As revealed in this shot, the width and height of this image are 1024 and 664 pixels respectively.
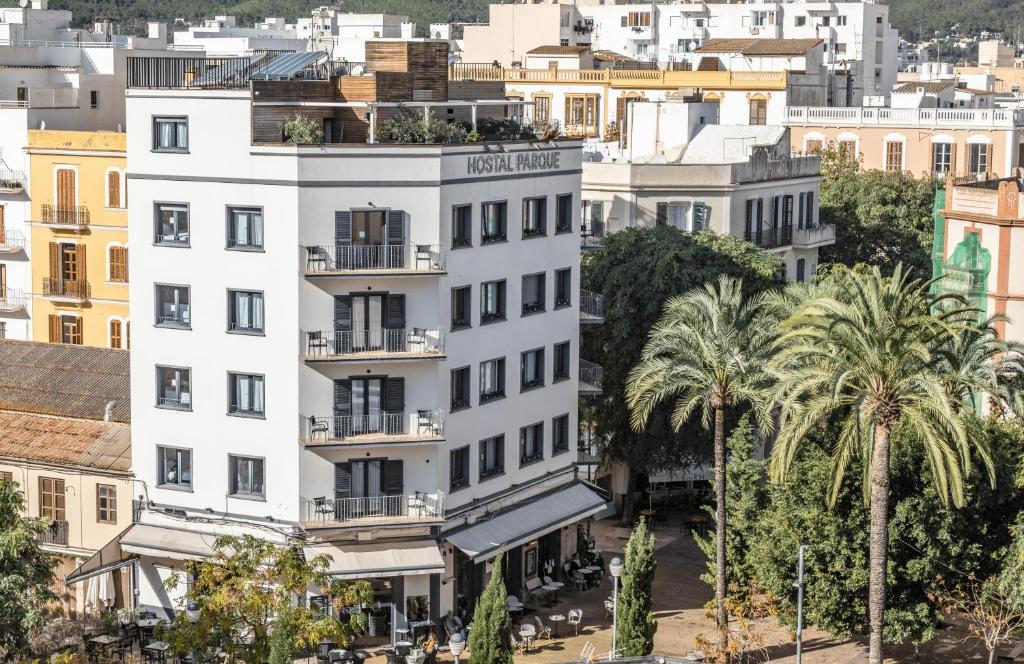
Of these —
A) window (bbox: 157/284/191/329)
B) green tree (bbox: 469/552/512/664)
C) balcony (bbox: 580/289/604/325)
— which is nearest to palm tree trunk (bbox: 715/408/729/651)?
green tree (bbox: 469/552/512/664)

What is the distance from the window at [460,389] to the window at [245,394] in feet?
19.9

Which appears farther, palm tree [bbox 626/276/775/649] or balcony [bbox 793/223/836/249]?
balcony [bbox 793/223/836/249]

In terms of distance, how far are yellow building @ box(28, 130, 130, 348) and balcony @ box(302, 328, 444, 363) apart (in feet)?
77.6

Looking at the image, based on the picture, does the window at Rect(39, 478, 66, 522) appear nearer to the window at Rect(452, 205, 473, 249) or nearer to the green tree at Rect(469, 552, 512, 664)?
the window at Rect(452, 205, 473, 249)

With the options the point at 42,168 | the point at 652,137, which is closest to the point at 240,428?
the point at 42,168

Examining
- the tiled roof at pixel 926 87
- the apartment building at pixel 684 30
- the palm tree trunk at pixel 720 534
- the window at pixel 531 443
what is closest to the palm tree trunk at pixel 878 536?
the palm tree trunk at pixel 720 534

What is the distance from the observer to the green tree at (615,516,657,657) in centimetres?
5453

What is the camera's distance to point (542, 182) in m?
61.5

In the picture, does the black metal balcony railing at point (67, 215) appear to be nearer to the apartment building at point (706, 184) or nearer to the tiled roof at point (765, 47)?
the apartment building at point (706, 184)

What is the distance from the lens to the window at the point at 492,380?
196 ft

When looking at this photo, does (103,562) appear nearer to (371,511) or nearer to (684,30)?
(371,511)

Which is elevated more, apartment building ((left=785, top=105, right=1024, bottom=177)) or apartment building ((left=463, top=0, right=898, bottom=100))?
apartment building ((left=463, top=0, right=898, bottom=100))

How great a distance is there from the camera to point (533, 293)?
61.8 meters

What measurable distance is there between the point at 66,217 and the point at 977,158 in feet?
190
